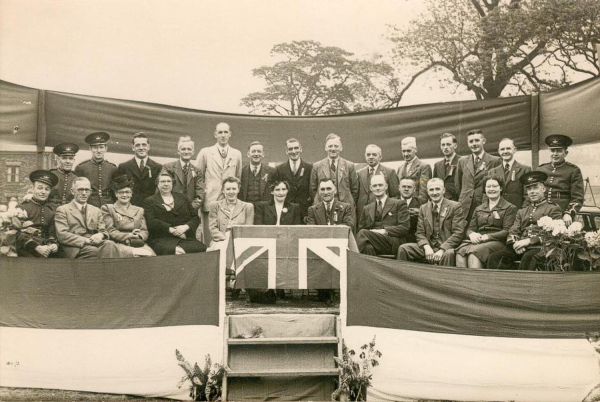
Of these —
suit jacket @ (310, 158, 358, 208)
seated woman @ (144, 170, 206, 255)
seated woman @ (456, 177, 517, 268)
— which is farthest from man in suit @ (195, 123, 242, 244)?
seated woman @ (456, 177, 517, 268)

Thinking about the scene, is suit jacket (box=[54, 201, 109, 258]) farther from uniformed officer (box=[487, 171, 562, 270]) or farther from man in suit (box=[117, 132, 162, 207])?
uniformed officer (box=[487, 171, 562, 270])

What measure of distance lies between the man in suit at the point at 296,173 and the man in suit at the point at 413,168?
0.92 metres

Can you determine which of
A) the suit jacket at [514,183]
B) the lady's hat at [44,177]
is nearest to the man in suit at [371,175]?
the suit jacket at [514,183]

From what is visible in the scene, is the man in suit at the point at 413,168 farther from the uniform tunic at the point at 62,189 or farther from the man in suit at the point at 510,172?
the uniform tunic at the point at 62,189

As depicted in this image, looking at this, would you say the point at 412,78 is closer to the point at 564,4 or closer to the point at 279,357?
the point at 564,4

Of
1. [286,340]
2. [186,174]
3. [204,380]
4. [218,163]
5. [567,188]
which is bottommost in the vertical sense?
[204,380]

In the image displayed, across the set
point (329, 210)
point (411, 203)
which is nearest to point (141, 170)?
point (329, 210)

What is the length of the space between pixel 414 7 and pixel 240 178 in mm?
2382

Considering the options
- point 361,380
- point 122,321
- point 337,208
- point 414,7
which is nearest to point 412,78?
point 414,7

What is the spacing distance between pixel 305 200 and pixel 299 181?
0.20 metres

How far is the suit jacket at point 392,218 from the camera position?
21.8ft

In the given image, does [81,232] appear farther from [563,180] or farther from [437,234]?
[563,180]

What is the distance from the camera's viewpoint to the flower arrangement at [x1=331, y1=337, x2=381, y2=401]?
6164 millimetres

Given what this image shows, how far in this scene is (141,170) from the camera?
6.71 metres
